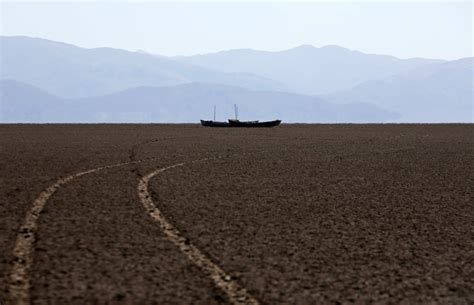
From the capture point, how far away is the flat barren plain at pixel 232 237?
23.1 feet

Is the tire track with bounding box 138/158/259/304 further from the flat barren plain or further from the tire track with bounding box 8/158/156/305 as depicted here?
the tire track with bounding box 8/158/156/305

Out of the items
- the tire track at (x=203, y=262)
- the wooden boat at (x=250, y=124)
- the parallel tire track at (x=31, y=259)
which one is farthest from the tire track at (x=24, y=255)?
the wooden boat at (x=250, y=124)

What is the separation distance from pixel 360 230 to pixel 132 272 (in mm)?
4446

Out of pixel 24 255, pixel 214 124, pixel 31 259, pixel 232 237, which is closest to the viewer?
pixel 31 259

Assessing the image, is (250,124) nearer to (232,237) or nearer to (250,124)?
(250,124)

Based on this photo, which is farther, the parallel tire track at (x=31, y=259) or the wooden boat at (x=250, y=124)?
the wooden boat at (x=250, y=124)

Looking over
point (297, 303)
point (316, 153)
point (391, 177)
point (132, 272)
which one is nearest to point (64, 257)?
point (132, 272)

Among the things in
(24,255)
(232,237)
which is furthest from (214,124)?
(24,255)

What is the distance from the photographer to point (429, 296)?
697cm

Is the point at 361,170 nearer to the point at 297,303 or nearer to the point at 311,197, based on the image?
the point at 311,197

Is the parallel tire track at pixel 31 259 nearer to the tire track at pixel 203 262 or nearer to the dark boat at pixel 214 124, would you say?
the tire track at pixel 203 262

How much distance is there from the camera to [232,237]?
9883 mm

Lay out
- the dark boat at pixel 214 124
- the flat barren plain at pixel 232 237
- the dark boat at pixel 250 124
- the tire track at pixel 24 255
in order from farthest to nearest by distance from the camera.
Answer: the dark boat at pixel 214 124 < the dark boat at pixel 250 124 < the flat barren plain at pixel 232 237 < the tire track at pixel 24 255

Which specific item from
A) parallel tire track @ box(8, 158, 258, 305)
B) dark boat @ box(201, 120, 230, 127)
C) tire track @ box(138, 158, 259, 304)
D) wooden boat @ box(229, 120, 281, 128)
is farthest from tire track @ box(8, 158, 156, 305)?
dark boat @ box(201, 120, 230, 127)
